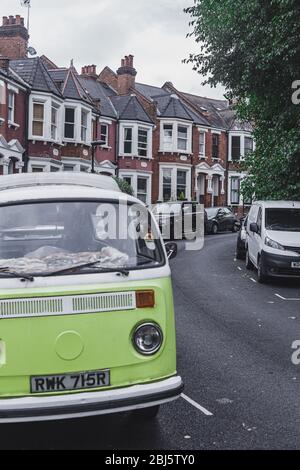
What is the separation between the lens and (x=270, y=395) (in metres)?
5.60

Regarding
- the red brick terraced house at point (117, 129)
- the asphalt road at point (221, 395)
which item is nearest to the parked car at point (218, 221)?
the red brick terraced house at point (117, 129)

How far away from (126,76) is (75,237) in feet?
142

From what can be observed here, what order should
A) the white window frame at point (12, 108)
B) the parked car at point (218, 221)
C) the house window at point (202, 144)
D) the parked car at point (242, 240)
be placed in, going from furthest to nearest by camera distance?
the house window at point (202, 144), the parked car at point (218, 221), the white window frame at point (12, 108), the parked car at point (242, 240)

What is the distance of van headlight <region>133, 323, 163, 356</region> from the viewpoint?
4250 mm

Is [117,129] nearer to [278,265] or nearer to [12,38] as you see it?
[12,38]

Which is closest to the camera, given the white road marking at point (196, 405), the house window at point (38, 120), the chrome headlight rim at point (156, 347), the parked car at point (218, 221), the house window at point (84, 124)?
the chrome headlight rim at point (156, 347)

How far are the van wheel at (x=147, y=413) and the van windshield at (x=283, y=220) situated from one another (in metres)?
9.24

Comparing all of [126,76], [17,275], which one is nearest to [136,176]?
[126,76]

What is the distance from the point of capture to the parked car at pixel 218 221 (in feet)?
106

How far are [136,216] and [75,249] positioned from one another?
28.6 inches

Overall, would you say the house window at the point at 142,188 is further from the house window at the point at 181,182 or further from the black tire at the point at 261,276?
the black tire at the point at 261,276

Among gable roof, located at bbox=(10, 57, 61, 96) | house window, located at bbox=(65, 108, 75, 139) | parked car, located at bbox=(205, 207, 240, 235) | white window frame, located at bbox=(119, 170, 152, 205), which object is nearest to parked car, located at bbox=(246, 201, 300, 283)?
parked car, located at bbox=(205, 207, 240, 235)

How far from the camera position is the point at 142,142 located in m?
42.7
